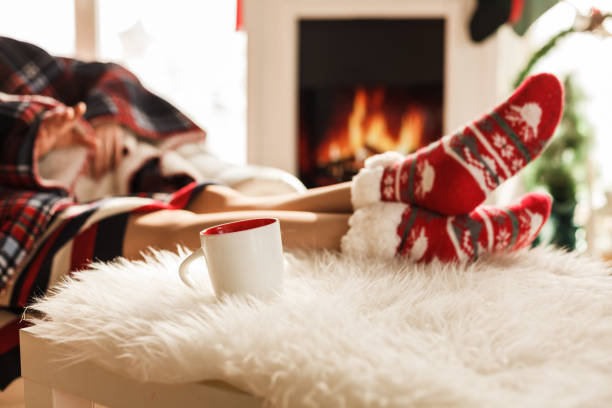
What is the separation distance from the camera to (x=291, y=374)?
35 cm

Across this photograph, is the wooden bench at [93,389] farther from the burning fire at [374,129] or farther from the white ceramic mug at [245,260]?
the burning fire at [374,129]

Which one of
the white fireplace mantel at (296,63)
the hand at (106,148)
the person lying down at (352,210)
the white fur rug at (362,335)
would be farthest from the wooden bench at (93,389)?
the white fireplace mantel at (296,63)

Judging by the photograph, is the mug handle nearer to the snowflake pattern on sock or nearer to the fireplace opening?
the snowflake pattern on sock

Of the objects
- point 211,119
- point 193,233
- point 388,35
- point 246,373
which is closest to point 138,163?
point 193,233

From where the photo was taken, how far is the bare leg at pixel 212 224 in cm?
69

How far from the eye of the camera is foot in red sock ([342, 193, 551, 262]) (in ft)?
2.08

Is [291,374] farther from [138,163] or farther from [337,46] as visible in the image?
[337,46]

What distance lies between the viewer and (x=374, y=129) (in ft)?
7.54

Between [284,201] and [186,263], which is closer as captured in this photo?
[186,263]

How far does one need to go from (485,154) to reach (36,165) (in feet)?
2.52

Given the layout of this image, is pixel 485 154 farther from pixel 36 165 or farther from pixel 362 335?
pixel 36 165

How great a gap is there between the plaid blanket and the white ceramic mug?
0.32m

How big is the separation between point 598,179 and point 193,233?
1.95m

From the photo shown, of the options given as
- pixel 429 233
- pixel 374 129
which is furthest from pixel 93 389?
pixel 374 129
